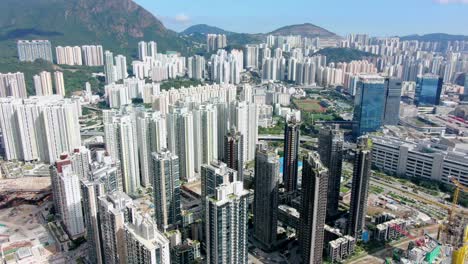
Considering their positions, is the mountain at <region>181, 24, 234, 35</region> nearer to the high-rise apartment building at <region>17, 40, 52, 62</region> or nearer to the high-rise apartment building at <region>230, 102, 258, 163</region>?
the high-rise apartment building at <region>17, 40, 52, 62</region>

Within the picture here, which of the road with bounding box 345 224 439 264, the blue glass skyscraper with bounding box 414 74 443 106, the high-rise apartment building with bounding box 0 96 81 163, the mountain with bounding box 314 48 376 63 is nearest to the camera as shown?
the road with bounding box 345 224 439 264

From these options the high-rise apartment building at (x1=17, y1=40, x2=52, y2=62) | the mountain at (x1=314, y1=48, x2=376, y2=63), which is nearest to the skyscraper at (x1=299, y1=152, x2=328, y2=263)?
the high-rise apartment building at (x1=17, y1=40, x2=52, y2=62)

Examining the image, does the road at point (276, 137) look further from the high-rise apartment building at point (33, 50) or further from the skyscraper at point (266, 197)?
the high-rise apartment building at point (33, 50)

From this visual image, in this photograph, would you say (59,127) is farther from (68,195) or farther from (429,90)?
(429,90)

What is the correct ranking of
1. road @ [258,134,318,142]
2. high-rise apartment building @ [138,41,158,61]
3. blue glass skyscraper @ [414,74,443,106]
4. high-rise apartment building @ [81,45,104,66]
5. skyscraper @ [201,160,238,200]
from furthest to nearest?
high-rise apartment building @ [138,41,158,61]
high-rise apartment building @ [81,45,104,66]
blue glass skyscraper @ [414,74,443,106]
road @ [258,134,318,142]
skyscraper @ [201,160,238,200]

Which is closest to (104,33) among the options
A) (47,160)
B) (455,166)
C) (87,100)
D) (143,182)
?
(87,100)

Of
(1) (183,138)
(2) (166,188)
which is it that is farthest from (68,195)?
(1) (183,138)

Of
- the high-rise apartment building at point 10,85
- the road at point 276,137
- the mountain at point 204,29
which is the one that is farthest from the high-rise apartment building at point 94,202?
the mountain at point 204,29
